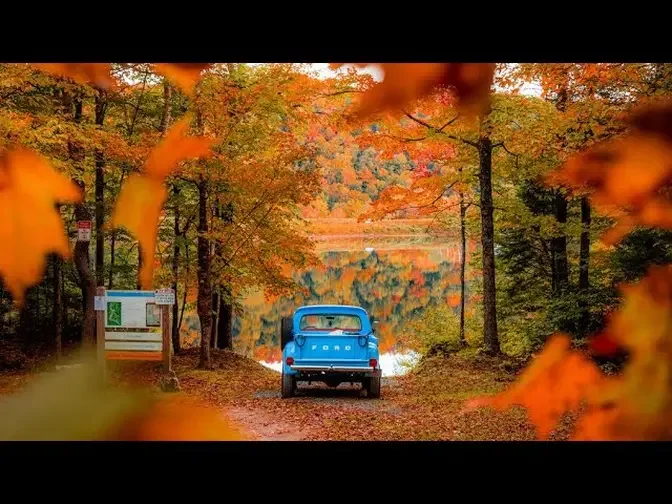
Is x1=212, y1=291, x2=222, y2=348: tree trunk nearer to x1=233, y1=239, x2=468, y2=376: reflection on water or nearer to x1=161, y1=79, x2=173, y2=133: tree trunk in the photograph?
x1=233, y1=239, x2=468, y2=376: reflection on water

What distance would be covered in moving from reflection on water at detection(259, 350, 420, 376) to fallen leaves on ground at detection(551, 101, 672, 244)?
349 cm

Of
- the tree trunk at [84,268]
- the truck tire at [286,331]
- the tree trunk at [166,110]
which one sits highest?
the tree trunk at [166,110]

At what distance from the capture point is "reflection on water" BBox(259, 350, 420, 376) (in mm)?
4805

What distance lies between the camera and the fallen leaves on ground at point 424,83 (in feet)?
4.02

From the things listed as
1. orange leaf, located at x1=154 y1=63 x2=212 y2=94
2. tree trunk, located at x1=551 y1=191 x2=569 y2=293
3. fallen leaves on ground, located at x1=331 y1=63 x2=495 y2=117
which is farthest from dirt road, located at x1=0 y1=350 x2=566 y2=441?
fallen leaves on ground, located at x1=331 y1=63 x2=495 y2=117

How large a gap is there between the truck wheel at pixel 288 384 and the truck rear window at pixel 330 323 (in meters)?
0.55

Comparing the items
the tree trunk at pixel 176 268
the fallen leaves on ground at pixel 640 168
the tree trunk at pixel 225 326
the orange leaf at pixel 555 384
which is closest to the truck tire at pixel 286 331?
the tree trunk at pixel 225 326

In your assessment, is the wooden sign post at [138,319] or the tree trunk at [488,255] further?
the tree trunk at [488,255]

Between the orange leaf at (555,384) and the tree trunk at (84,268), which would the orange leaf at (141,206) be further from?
the tree trunk at (84,268)

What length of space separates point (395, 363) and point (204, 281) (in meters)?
2.04

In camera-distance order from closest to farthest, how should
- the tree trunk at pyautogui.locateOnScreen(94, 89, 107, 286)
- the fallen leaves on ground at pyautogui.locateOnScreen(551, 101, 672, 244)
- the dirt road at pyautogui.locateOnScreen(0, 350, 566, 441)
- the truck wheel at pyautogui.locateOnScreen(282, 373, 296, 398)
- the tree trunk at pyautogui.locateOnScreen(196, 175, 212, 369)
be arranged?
the fallen leaves on ground at pyautogui.locateOnScreen(551, 101, 672, 244) → the tree trunk at pyautogui.locateOnScreen(94, 89, 107, 286) → the dirt road at pyautogui.locateOnScreen(0, 350, 566, 441) → the tree trunk at pyautogui.locateOnScreen(196, 175, 212, 369) → the truck wheel at pyautogui.locateOnScreen(282, 373, 296, 398)

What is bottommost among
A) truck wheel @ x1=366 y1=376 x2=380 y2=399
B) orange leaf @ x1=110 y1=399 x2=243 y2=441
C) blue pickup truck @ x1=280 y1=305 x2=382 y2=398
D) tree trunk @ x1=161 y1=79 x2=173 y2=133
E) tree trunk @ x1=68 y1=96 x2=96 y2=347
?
truck wheel @ x1=366 y1=376 x2=380 y2=399

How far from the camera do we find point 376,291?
4.89m

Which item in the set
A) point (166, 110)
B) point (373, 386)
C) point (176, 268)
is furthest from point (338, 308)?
point (166, 110)
